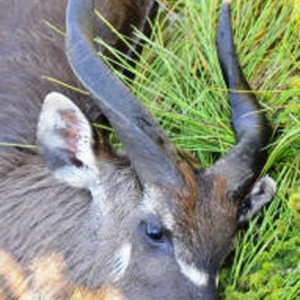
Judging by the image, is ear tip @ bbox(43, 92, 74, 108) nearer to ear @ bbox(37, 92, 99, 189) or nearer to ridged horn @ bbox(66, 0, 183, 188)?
ear @ bbox(37, 92, 99, 189)

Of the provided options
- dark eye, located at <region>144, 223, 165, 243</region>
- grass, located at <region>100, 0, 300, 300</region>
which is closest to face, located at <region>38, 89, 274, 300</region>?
dark eye, located at <region>144, 223, 165, 243</region>

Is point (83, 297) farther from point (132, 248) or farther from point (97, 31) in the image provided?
point (97, 31)

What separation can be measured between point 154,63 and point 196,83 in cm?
30

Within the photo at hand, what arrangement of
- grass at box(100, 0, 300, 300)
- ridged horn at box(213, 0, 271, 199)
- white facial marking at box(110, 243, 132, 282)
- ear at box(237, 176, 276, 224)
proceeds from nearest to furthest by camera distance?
white facial marking at box(110, 243, 132, 282) < ridged horn at box(213, 0, 271, 199) < ear at box(237, 176, 276, 224) < grass at box(100, 0, 300, 300)

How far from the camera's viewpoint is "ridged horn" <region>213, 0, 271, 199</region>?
433cm

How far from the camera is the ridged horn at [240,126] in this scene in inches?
171

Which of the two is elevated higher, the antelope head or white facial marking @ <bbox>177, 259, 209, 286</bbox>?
the antelope head

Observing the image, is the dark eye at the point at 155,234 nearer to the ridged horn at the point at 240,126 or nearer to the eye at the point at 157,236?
the eye at the point at 157,236

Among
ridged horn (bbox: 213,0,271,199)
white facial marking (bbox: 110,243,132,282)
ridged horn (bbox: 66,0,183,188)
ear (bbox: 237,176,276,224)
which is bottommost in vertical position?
ear (bbox: 237,176,276,224)

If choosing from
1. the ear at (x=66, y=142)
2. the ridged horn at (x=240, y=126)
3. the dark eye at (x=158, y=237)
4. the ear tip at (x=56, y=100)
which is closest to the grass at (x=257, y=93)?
the ridged horn at (x=240, y=126)

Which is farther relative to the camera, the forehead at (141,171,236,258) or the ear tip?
the ear tip

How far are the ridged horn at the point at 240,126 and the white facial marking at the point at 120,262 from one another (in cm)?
51

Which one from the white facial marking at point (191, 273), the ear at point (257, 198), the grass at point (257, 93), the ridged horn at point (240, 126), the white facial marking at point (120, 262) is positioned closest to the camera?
the white facial marking at point (191, 273)

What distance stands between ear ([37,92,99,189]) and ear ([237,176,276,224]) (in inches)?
26.5
